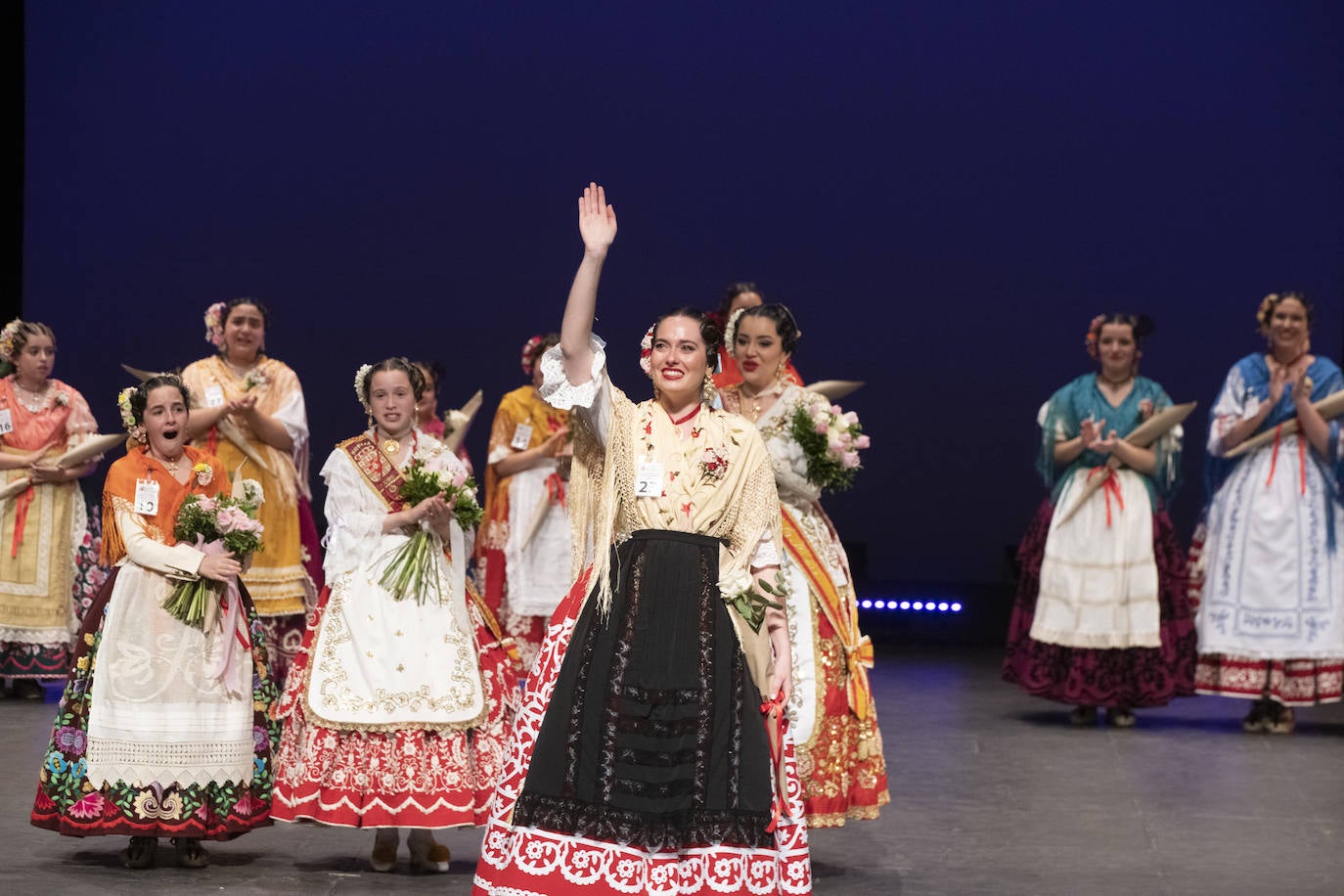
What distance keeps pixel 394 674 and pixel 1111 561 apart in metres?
3.60

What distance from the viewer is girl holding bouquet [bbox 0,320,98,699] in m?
7.27

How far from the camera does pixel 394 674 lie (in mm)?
4555

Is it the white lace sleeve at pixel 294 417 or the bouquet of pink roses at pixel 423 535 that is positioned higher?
the white lace sleeve at pixel 294 417

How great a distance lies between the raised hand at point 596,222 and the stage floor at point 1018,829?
5.96ft

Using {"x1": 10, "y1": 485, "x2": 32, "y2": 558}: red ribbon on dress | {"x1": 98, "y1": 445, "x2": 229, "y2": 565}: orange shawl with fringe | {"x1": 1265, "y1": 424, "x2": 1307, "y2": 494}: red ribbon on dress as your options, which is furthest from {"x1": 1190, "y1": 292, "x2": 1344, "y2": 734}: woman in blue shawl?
{"x1": 10, "y1": 485, "x2": 32, "y2": 558}: red ribbon on dress

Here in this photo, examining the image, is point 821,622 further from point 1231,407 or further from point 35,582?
point 35,582

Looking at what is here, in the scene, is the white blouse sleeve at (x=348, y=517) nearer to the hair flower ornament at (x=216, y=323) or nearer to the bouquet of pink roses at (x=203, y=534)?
the bouquet of pink roses at (x=203, y=534)

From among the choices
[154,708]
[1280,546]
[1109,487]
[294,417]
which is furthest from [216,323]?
[1280,546]

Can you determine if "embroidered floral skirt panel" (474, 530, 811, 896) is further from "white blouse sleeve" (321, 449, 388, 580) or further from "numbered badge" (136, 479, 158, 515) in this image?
"numbered badge" (136, 479, 158, 515)

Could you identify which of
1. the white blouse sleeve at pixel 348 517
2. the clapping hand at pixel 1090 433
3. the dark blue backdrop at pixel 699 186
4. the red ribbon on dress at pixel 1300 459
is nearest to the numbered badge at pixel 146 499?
the white blouse sleeve at pixel 348 517

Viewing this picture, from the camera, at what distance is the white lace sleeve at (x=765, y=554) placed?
3.55 m

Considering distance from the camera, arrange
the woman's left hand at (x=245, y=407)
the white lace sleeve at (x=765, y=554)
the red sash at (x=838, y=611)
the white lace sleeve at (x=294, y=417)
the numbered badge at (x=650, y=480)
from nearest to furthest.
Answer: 1. the numbered badge at (x=650, y=480)
2. the white lace sleeve at (x=765, y=554)
3. the red sash at (x=838, y=611)
4. the woman's left hand at (x=245, y=407)
5. the white lace sleeve at (x=294, y=417)

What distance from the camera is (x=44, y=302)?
9547mm

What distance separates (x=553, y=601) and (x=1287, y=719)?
9.57 ft
